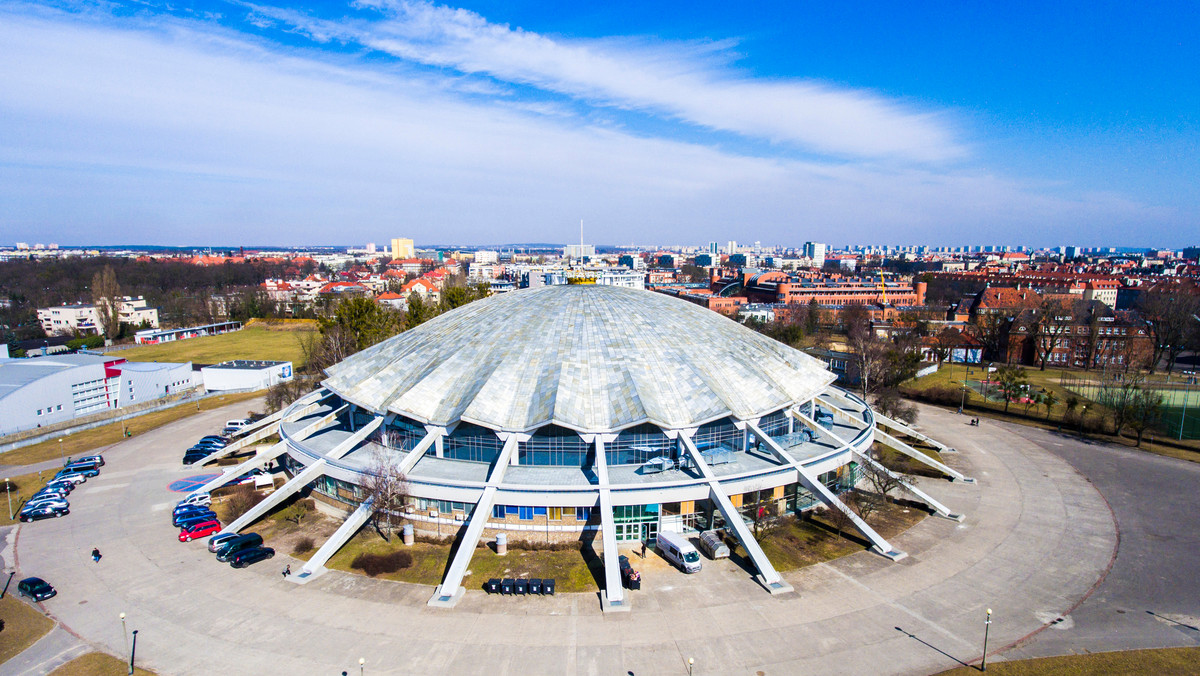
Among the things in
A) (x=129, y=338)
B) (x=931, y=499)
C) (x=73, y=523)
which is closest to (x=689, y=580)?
(x=931, y=499)

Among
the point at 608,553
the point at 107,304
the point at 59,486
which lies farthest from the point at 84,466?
the point at 107,304

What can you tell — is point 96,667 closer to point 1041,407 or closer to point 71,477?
point 71,477

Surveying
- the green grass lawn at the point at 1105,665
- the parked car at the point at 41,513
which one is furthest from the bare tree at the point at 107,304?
the green grass lawn at the point at 1105,665

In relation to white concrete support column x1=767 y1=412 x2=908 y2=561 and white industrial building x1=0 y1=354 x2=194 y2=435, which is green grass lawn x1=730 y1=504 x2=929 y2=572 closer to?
white concrete support column x1=767 y1=412 x2=908 y2=561

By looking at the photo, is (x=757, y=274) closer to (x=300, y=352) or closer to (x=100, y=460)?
(x=300, y=352)

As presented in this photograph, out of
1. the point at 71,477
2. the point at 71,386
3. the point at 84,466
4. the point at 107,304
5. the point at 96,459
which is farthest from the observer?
the point at 107,304

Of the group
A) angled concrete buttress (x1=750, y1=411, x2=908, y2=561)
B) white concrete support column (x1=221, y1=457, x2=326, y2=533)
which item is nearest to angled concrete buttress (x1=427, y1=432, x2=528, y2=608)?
white concrete support column (x1=221, y1=457, x2=326, y2=533)
